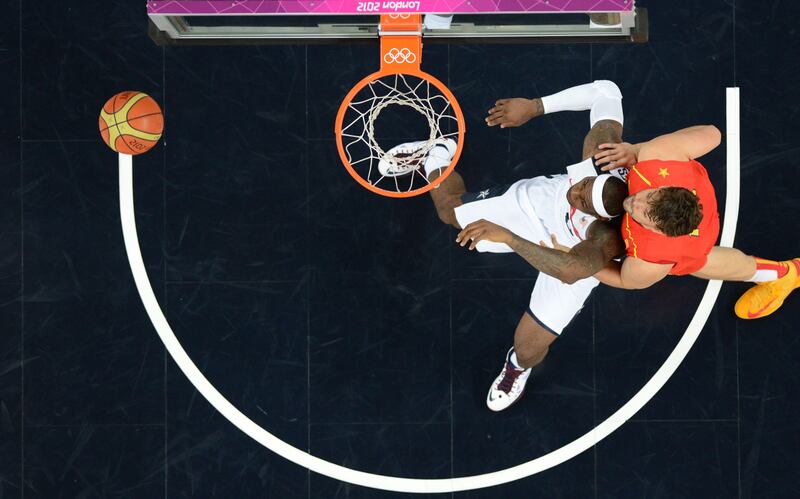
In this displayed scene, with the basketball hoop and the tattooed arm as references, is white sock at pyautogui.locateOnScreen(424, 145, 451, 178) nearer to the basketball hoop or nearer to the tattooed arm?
the basketball hoop

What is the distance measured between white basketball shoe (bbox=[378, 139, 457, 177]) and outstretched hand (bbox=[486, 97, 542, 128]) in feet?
1.06

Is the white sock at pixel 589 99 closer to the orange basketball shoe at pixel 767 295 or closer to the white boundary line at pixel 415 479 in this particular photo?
the white boundary line at pixel 415 479

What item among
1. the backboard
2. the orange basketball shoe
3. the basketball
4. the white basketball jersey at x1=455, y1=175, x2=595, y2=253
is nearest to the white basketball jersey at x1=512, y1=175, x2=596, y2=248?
the white basketball jersey at x1=455, y1=175, x2=595, y2=253

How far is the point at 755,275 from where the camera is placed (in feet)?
15.8

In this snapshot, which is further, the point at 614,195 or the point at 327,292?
the point at 327,292

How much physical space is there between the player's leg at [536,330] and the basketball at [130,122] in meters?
2.74

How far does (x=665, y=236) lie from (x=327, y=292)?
2.28 metres

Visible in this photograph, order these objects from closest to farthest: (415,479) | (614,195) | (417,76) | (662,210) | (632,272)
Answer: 1. (662,210)
2. (614,195)
3. (632,272)
4. (417,76)
5. (415,479)

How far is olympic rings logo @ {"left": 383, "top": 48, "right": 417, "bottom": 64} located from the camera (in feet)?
13.6

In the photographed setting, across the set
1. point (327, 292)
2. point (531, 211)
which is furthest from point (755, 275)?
point (327, 292)

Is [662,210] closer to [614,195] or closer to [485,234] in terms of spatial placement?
[614,195]

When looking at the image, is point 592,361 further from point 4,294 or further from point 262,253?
point 4,294

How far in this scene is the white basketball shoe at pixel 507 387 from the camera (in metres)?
4.91

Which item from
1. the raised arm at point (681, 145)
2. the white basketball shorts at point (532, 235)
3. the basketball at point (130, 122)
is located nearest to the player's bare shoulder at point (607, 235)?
the raised arm at point (681, 145)
